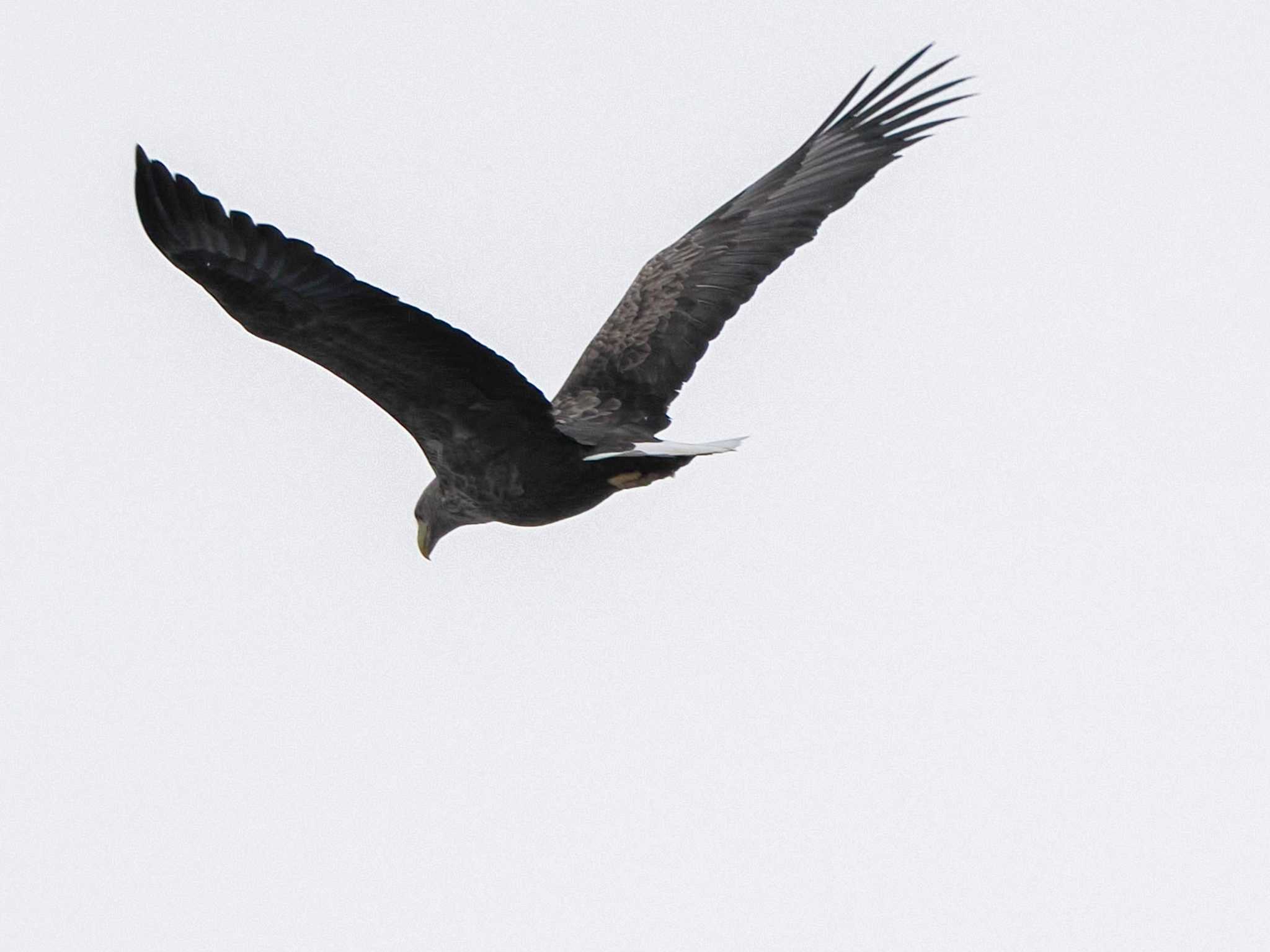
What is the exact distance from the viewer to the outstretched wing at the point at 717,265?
9.70 meters

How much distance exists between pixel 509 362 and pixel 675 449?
68cm

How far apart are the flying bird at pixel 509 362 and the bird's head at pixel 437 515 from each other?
0.04 ft

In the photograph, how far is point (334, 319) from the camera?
25.9ft

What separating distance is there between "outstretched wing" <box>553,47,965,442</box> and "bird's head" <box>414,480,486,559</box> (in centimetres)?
55

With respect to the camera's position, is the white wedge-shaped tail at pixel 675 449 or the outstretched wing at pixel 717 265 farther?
the outstretched wing at pixel 717 265

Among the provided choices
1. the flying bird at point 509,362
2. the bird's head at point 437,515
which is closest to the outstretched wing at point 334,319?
the flying bird at point 509,362

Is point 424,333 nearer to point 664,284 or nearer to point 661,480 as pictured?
point 661,480

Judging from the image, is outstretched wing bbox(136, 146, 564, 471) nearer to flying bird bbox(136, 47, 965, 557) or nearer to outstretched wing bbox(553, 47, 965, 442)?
flying bird bbox(136, 47, 965, 557)

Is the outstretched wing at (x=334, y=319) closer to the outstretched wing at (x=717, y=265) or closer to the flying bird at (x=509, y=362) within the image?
the flying bird at (x=509, y=362)

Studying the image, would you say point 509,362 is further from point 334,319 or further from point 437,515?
point 437,515

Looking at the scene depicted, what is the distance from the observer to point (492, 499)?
8891 mm

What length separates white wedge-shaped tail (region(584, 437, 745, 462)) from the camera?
8.13 m

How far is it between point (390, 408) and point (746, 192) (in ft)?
8.49

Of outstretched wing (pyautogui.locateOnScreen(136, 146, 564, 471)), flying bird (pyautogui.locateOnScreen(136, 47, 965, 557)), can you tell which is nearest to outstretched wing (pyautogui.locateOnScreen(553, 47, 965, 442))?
flying bird (pyautogui.locateOnScreen(136, 47, 965, 557))
